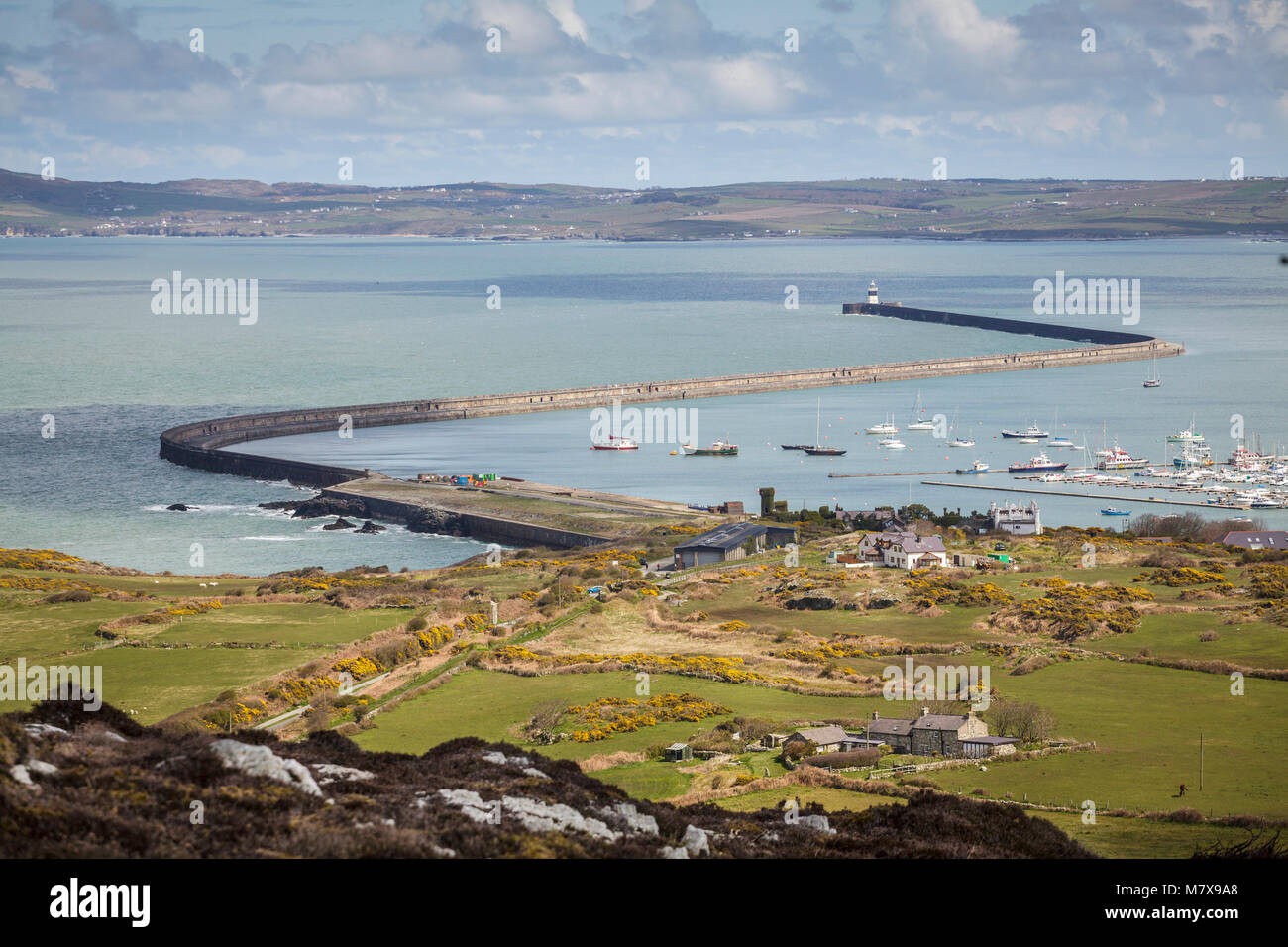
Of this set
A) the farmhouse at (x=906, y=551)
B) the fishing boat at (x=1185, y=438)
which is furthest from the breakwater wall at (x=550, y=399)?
the farmhouse at (x=906, y=551)

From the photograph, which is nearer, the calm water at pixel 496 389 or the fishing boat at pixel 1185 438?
the calm water at pixel 496 389

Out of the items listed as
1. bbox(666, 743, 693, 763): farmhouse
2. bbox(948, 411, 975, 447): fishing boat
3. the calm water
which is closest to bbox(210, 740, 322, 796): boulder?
bbox(666, 743, 693, 763): farmhouse

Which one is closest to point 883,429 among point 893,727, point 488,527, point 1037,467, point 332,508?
point 1037,467

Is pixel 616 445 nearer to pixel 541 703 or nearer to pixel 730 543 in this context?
pixel 730 543

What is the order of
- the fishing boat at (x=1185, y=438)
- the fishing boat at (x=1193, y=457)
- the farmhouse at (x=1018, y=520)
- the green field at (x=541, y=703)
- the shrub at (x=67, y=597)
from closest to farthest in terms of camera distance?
the green field at (x=541, y=703)
the shrub at (x=67, y=597)
the farmhouse at (x=1018, y=520)
the fishing boat at (x=1193, y=457)
the fishing boat at (x=1185, y=438)

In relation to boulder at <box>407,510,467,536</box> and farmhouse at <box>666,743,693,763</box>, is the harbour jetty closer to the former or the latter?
boulder at <box>407,510,467,536</box>

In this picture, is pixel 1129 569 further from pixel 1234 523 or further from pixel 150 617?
pixel 150 617

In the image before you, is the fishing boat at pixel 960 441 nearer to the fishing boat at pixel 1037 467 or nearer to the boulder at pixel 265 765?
the fishing boat at pixel 1037 467
